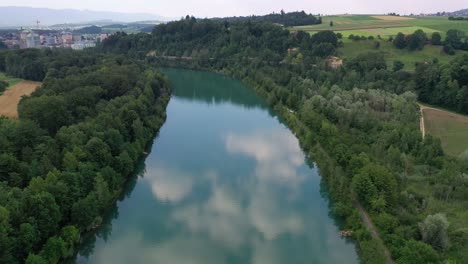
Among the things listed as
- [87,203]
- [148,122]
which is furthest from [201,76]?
[87,203]

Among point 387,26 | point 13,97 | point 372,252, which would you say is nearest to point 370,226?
point 372,252

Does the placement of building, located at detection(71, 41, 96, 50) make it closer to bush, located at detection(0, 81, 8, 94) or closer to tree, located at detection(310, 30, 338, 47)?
bush, located at detection(0, 81, 8, 94)

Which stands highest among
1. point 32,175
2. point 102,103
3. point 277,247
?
point 102,103

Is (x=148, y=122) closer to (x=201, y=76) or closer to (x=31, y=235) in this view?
(x=31, y=235)

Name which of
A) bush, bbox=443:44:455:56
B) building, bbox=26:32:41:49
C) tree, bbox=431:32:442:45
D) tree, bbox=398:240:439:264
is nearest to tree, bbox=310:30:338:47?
tree, bbox=431:32:442:45

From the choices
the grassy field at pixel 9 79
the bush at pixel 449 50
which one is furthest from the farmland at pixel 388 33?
the grassy field at pixel 9 79

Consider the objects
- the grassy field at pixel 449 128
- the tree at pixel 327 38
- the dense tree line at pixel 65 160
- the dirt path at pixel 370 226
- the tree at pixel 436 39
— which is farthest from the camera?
the tree at pixel 327 38

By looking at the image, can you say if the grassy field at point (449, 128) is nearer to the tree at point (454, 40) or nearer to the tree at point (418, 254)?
the tree at point (418, 254)

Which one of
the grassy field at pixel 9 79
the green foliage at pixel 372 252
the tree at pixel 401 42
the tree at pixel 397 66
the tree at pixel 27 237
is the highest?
the tree at pixel 401 42
